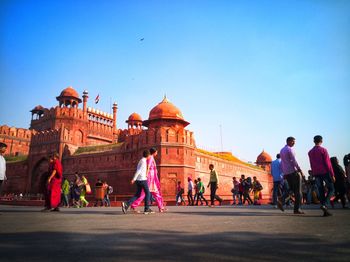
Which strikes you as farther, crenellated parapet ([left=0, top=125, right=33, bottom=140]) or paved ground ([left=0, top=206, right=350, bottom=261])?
crenellated parapet ([left=0, top=125, right=33, bottom=140])

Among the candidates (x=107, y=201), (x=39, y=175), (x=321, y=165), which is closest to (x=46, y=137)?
(x=39, y=175)

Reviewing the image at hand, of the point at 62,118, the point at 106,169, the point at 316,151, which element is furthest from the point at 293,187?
the point at 62,118

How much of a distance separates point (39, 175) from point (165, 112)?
1667 centimetres

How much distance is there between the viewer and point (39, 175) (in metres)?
32.0

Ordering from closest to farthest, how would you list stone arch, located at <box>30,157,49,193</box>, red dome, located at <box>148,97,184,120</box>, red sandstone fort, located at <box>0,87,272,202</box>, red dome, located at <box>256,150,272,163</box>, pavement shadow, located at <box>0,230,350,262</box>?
pavement shadow, located at <box>0,230,350,262</box> < red sandstone fort, located at <box>0,87,272,202</box> < red dome, located at <box>148,97,184,120</box> < stone arch, located at <box>30,157,49,193</box> < red dome, located at <box>256,150,272,163</box>

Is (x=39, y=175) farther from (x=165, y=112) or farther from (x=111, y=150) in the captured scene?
(x=165, y=112)

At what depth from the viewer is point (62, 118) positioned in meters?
38.3

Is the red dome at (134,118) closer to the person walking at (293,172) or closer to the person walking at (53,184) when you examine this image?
the person walking at (53,184)

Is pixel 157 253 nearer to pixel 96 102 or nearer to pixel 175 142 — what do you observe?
pixel 175 142

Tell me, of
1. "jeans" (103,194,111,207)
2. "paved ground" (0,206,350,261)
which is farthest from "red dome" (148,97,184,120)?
"paved ground" (0,206,350,261)

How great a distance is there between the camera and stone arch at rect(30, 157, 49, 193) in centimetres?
3184

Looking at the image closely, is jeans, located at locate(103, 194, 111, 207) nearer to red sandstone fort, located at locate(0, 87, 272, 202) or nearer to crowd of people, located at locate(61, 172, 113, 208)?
crowd of people, located at locate(61, 172, 113, 208)

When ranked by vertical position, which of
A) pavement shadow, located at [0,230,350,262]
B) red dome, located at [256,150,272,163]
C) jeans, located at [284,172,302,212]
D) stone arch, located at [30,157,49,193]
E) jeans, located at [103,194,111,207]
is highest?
red dome, located at [256,150,272,163]

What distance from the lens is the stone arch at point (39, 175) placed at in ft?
104
